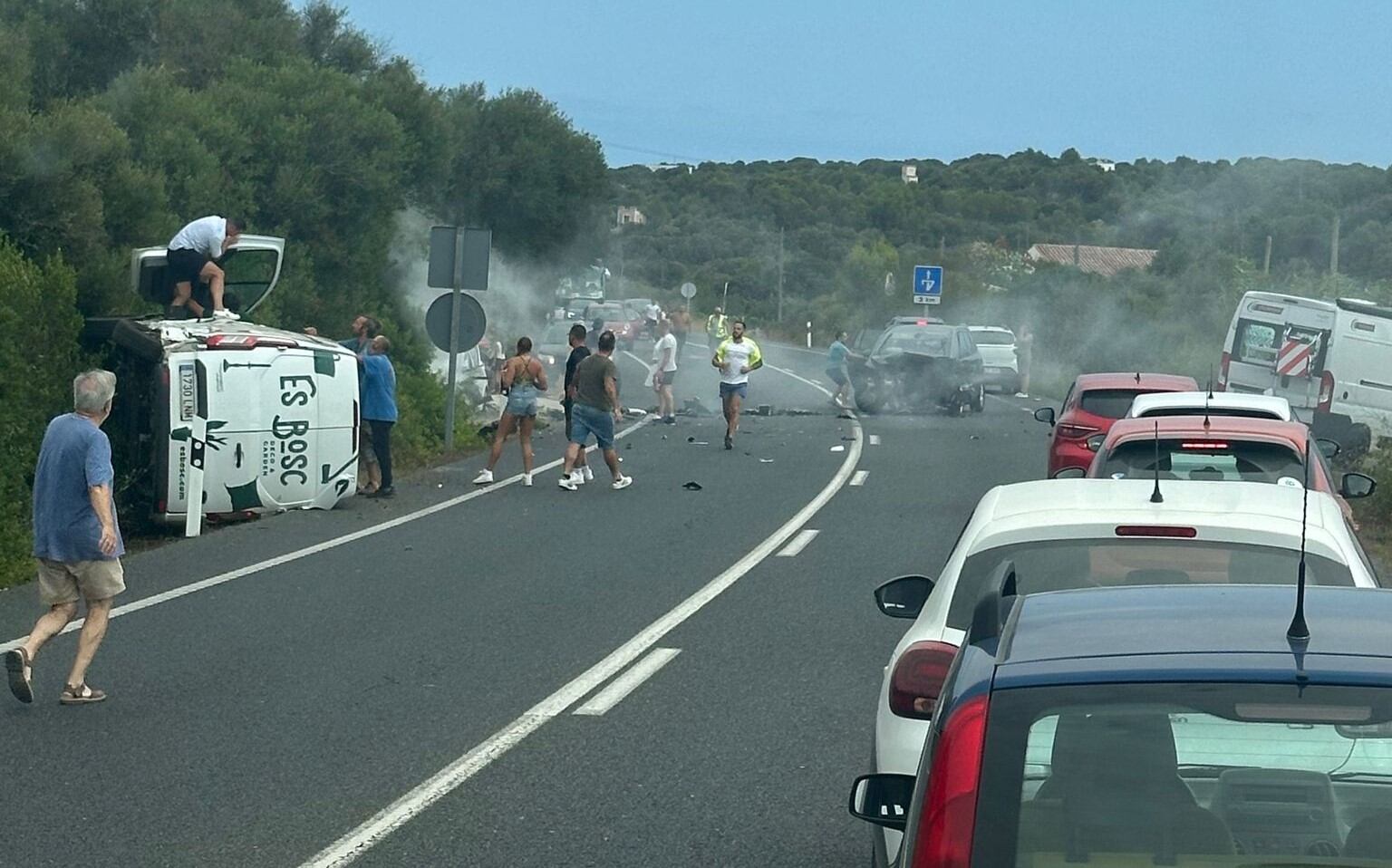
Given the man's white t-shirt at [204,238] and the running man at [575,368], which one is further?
the running man at [575,368]

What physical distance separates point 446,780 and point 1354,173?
273ft

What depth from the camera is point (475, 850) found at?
22.7 feet

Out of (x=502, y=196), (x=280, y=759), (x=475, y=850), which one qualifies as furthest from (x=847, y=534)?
(x=502, y=196)

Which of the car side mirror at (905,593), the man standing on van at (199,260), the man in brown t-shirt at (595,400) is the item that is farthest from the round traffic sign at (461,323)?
the car side mirror at (905,593)

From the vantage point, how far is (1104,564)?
5.79 m

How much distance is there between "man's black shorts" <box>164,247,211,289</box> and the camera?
19.5m

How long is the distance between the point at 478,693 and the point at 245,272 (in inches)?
493

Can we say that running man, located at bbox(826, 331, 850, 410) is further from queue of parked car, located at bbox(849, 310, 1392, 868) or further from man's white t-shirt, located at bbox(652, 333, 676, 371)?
queue of parked car, located at bbox(849, 310, 1392, 868)

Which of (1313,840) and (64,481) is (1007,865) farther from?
(64,481)

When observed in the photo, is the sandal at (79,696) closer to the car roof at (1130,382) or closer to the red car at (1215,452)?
the red car at (1215,452)

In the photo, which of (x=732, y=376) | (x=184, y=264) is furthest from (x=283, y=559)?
(x=732, y=376)

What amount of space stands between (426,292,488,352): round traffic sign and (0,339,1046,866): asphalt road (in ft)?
17.0

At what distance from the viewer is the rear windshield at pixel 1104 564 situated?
18.6 ft

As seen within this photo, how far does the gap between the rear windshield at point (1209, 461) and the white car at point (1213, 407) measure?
1548mm
